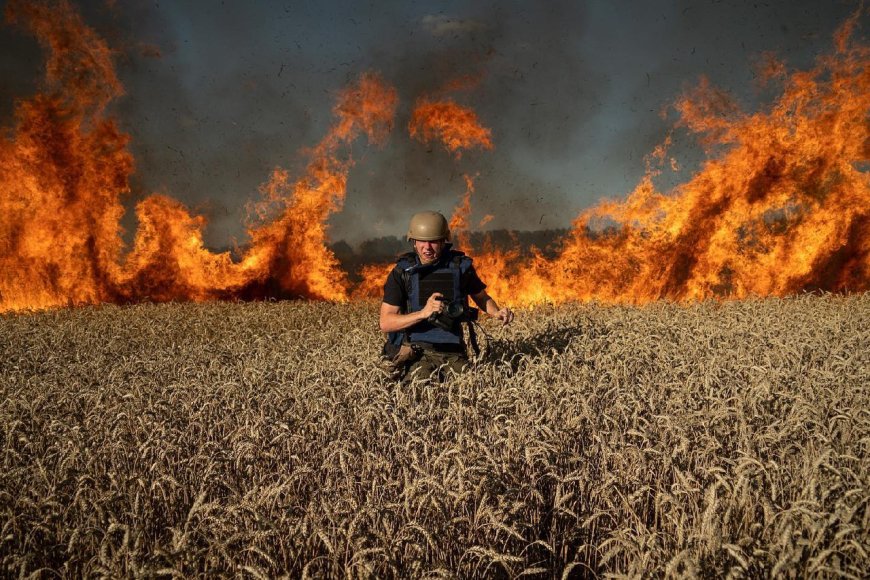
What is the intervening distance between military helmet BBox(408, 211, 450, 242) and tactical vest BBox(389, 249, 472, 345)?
295 millimetres

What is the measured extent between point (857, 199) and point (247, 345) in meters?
18.9

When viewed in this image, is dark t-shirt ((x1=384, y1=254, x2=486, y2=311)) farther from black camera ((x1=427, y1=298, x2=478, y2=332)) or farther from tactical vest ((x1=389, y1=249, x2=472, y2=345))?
black camera ((x1=427, y1=298, x2=478, y2=332))

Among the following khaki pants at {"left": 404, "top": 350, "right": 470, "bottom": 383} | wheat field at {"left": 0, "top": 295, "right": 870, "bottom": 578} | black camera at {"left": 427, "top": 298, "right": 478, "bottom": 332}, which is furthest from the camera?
khaki pants at {"left": 404, "top": 350, "right": 470, "bottom": 383}

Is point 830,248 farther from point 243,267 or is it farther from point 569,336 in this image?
point 243,267

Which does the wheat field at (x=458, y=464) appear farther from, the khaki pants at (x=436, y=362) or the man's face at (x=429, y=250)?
the man's face at (x=429, y=250)

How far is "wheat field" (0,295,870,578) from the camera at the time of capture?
2.45 metres

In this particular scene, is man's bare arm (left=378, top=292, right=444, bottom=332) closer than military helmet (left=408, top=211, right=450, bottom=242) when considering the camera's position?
Yes

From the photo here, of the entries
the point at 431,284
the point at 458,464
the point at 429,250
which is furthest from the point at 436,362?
the point at 458,464

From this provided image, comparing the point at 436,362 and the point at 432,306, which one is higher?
the point at 432,306

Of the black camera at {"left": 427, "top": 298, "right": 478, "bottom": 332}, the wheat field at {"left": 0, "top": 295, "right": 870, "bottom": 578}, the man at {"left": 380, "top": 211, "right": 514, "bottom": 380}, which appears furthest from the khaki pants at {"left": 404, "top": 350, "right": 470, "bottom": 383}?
the wheat field at {"left": 0, "top": 295, "right": 870, "bottom": 578}

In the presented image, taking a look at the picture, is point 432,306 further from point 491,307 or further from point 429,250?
point 491,307

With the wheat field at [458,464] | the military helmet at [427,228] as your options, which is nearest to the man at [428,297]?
the military helmet at [427,228]

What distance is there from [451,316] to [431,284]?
19.3 inches

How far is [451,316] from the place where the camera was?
5.78m
